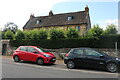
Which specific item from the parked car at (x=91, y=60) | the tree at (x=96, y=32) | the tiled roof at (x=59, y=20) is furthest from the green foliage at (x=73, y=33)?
the tiled roof at (x=59, y=20)

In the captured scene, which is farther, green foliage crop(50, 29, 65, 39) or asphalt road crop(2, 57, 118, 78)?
green foliage crop(50, 29, 65, 39)

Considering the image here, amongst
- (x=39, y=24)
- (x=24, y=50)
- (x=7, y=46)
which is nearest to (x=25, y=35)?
(x=7, y=46)

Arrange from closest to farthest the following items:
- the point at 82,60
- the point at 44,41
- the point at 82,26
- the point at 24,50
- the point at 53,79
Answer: the point at 53,79 < the point at 82,60 < the point at 24,50 < the point at 44,41 < the point at 82,26

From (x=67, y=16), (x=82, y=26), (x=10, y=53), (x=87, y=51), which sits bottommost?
(x=10, y=53)

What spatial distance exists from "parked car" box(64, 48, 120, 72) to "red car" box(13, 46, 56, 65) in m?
1.81

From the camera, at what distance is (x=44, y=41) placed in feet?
58.8

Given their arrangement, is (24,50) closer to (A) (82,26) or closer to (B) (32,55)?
(B) (32,55)

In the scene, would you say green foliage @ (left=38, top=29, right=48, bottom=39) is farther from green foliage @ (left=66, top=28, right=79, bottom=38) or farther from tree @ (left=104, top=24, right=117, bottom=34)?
tree @ (left=104, top=24, right=117, bottom=34)

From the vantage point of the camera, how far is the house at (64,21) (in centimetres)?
3261

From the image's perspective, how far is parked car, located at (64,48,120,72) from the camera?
8492 millimetres

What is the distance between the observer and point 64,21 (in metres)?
35.2

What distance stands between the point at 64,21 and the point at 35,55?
990 inches

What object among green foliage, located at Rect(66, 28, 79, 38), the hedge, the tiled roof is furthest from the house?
the hedge

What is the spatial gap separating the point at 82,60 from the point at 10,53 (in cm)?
1528
